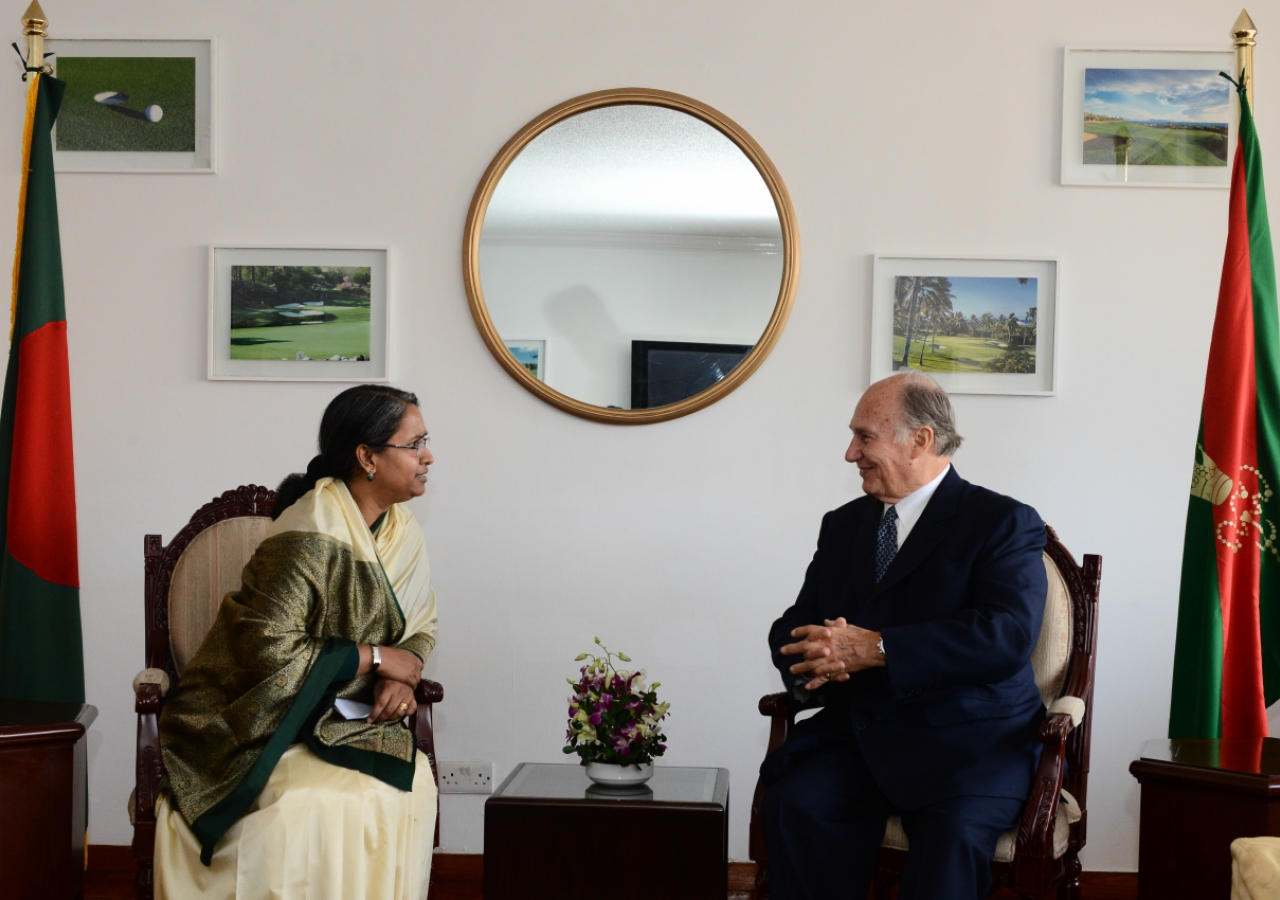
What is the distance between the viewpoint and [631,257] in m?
3.63

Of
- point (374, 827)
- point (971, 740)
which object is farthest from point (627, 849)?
point (971, 740)

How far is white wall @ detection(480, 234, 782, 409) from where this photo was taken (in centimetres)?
361

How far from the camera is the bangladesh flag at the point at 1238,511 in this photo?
2980mm

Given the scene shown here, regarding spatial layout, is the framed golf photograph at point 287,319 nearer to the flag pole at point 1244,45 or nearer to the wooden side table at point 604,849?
the wooden side table at point 604,849

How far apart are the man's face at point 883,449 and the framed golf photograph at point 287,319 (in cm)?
162

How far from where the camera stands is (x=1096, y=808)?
11.8 ft

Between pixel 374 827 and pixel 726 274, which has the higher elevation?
pixel 726 274

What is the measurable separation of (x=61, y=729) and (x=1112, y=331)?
308 cm

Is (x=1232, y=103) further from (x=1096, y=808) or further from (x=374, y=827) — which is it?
(x=374, y=827)

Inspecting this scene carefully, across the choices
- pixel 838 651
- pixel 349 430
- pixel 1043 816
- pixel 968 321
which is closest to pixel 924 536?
pixel 838 651

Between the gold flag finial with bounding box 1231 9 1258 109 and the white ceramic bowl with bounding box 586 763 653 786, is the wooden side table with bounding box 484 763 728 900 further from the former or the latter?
the gold flag finial with bounding box 1231 9 1258 109

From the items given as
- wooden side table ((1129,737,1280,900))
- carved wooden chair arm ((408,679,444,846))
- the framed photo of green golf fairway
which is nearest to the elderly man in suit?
wooden side table ((1129,737,1280,900))

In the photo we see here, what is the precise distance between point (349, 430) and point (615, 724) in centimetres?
94

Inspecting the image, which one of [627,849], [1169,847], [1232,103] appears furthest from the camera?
[1232,103]
